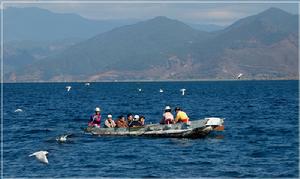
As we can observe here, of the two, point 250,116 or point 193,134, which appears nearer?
point 193,134

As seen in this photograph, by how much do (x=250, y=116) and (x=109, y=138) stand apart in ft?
83.7

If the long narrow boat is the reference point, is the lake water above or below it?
below

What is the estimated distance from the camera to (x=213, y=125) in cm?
4703

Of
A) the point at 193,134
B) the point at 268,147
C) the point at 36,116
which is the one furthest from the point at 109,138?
the point at 36,116

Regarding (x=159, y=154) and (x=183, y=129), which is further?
(x=183, y=129)

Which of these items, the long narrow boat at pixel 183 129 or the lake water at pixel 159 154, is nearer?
the lake water at pixel 159 154

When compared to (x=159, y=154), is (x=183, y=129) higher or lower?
higher

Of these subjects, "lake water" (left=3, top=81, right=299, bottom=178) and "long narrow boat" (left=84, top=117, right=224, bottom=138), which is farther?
"long narrow boat" (left=84, top=117, right=224, bottom=138)

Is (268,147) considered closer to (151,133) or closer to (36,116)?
(151,133)

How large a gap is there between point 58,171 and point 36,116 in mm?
43522

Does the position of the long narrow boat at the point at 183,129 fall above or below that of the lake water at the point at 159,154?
above

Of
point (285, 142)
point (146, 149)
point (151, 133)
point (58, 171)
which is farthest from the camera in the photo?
point (151, 133)

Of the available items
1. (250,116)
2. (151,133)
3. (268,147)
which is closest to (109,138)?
(151,133)

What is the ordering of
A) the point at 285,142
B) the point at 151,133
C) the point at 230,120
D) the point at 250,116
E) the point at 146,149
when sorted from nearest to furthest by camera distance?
the point at 146,149
the point at 285,142
the point at 151,133
the point at 230,120
the point at 250,116
